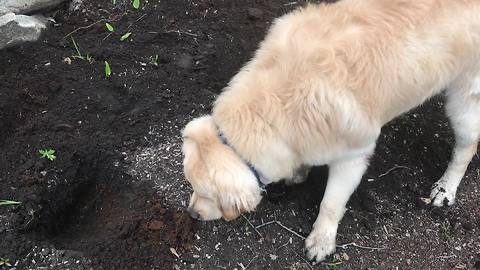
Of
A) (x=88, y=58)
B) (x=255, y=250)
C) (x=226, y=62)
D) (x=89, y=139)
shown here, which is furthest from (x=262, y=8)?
(x=255, y=250)

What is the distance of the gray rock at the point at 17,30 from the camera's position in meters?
3.78

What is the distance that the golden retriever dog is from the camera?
2.51 m

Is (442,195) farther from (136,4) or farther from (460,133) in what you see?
(136,4)

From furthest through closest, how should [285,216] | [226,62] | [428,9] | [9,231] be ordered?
[226,62] → [285,216] → [9,231] → [428,9]

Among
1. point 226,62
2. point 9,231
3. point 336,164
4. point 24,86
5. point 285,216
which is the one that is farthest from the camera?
point 226,62

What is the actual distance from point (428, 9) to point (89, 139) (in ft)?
7.12

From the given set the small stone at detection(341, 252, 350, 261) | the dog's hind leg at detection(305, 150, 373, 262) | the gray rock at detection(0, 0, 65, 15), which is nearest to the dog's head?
the dog's hind leg at detection(305, 150, 373, 262)

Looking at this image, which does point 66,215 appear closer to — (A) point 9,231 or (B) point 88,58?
(A) point 9,231

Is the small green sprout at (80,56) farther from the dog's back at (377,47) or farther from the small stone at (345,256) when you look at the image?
the small stone at (345,256)

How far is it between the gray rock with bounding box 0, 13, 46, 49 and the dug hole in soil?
0.08m

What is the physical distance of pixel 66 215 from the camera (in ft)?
11.0

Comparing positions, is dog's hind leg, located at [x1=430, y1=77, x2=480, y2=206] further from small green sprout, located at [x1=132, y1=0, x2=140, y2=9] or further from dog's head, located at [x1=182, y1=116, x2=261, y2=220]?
small green sprout, located at [x1=132, y1=0, x2=140, y2=9]

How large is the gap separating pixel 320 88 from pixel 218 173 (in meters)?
0.61

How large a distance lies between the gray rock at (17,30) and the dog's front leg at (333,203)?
2.36 meters
